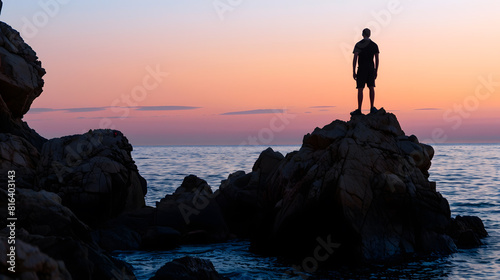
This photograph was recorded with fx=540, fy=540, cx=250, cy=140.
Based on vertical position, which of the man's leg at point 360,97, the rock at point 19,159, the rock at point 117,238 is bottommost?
the rock at point 117,238

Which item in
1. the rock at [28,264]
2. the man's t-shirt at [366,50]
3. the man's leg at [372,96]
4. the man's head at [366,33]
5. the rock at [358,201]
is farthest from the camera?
the man's leg at [372,96]

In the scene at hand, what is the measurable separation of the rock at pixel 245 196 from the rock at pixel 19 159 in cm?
738

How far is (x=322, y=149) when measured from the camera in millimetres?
17047

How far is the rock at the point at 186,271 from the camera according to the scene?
35.4 ft

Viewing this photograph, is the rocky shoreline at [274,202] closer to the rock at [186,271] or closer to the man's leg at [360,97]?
the rock at [186,271]

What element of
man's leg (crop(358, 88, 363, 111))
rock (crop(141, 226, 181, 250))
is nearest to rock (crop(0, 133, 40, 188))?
rock (crop(141, 226, 181, 250))

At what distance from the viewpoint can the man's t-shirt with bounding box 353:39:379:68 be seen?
17.4 metres

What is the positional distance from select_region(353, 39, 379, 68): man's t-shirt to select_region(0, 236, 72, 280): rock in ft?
42.6

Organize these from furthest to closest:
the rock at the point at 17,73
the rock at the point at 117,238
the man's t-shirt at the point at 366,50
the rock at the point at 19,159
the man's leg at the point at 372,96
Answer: the rock at the point at 17,73, the rock at the point at 19,159, the man's leg at the point at 372,96, the man's t-shirt at the point at 366,50, the rock at the point at 117,238

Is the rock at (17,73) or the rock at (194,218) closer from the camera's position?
the rock at (194,218)

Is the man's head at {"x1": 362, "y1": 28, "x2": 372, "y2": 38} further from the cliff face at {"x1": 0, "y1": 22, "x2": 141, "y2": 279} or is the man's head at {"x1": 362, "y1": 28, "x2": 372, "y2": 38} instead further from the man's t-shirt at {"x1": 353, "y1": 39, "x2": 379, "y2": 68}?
the cliff face at {"x1": 0, "y1": 22, "x2": 141, "y2": 279}

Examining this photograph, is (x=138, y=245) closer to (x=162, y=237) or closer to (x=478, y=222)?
(x=162, y=237)

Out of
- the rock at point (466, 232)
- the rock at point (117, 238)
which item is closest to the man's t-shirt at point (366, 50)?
the rock at point (466, 232)

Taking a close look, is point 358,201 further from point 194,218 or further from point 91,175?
point 91,175
